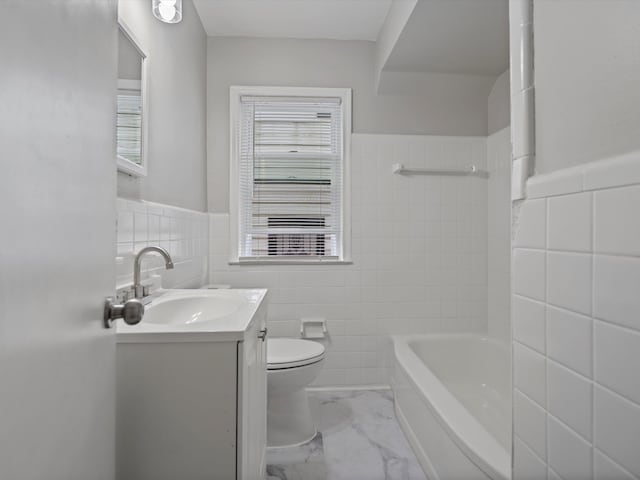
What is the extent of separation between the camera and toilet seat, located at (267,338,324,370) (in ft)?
5.79

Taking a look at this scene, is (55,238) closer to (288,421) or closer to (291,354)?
(291,354)

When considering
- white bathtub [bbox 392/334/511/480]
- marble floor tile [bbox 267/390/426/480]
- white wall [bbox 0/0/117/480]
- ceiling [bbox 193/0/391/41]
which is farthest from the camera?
ceiling [bbox 193/0/391/41]

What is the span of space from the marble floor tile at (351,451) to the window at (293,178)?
0.98 m

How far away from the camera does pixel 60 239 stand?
505 mm

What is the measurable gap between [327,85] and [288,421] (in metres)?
2.15

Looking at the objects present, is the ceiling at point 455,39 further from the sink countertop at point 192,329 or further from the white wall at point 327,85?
the sink countertop at point 192,329

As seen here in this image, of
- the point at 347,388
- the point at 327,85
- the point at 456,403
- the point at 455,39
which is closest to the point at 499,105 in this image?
the point at 455,39

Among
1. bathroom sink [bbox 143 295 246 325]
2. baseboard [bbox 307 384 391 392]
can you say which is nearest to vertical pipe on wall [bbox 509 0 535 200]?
bathroom sink [bbox 143 295 246 325]

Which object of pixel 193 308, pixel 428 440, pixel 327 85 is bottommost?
pixel 428 440

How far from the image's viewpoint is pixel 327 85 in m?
2.55

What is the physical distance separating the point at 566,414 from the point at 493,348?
1.92 meters

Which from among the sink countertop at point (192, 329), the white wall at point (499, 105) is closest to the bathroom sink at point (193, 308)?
the sink countertop at point (192, 329)

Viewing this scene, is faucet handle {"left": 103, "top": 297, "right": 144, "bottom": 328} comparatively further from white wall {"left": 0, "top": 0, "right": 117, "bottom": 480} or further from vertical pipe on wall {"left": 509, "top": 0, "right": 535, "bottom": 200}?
vertical pipe on wall {"left": 509, "top": 0, "right": 535, "bottom": 200}

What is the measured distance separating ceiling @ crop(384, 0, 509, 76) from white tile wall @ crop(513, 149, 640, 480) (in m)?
1.45
